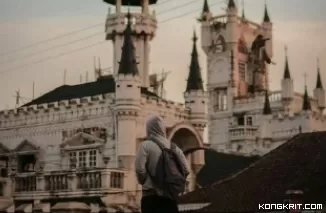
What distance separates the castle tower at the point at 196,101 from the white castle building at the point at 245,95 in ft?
→ 63.7

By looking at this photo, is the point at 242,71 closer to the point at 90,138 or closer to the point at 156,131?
the point at 90,138

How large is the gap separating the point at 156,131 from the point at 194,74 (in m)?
40.1

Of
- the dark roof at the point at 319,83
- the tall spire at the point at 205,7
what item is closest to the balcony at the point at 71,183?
the tall spire at the point at 205,7

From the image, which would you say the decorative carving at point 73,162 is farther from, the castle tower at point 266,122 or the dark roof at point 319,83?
the dark roof at point 319,83

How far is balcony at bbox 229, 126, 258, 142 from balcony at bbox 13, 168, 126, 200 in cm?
2796

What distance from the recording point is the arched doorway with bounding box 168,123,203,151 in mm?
45500

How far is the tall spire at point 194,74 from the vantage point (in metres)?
48.8

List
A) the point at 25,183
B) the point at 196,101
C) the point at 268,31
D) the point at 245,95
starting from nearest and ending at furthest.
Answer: the point at 25,183
the point at 196,101
the point at 245,95
the point at 268,31

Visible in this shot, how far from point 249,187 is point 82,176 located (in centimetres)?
1462

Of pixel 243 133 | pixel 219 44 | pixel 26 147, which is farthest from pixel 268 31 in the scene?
pixel 26 147

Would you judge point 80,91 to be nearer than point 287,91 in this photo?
Yes

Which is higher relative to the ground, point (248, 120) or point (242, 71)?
point (242, 71)

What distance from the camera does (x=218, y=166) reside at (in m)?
55.2

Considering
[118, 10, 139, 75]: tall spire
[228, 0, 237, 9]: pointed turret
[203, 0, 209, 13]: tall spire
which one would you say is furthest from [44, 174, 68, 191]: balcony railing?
[203, 0, 209, 13]: tall spire
